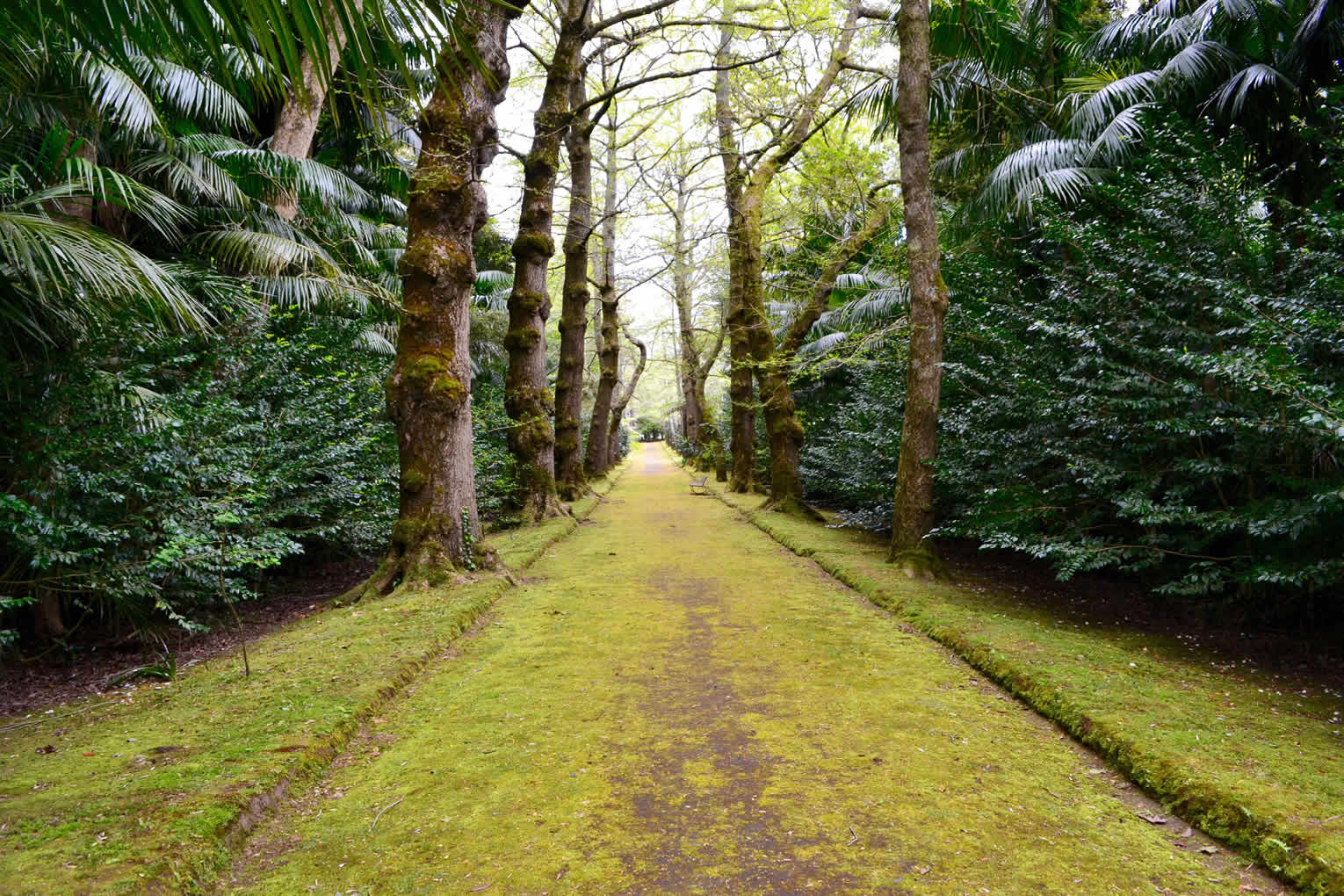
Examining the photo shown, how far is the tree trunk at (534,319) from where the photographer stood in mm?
11508

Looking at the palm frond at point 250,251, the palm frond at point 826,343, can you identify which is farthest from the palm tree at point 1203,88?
the palm frond at point 250,251

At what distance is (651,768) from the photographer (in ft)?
11.5

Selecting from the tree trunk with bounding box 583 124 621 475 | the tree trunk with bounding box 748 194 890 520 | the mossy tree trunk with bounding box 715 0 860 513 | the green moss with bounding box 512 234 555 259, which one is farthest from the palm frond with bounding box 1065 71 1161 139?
the tree trunk with bounding box 583 124 621 475

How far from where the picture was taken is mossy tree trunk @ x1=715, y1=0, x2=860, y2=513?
13.1 m

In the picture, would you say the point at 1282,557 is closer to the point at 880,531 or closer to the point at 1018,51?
the point at 880,531

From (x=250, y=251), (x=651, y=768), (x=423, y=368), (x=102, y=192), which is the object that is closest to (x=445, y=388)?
(x=423, y=368)

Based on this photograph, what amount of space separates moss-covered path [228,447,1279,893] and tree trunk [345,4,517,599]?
82.5 inches

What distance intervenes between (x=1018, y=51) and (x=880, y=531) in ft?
22.0

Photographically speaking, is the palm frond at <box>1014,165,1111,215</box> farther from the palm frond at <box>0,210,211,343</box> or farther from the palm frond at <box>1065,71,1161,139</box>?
the palm frond at <box>0,210,211,343</box>

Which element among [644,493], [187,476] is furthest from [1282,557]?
[644,493]

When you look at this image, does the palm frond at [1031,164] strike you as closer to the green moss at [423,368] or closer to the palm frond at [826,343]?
the palm frond at [826,343]

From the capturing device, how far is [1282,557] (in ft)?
Result: 15.4

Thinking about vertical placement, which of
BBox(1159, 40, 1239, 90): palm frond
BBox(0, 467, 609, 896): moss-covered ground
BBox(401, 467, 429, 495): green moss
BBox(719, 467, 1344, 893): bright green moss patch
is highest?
BBox(1159, 40, 1239, 90): palm frond

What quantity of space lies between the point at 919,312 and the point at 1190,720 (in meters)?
5.10
